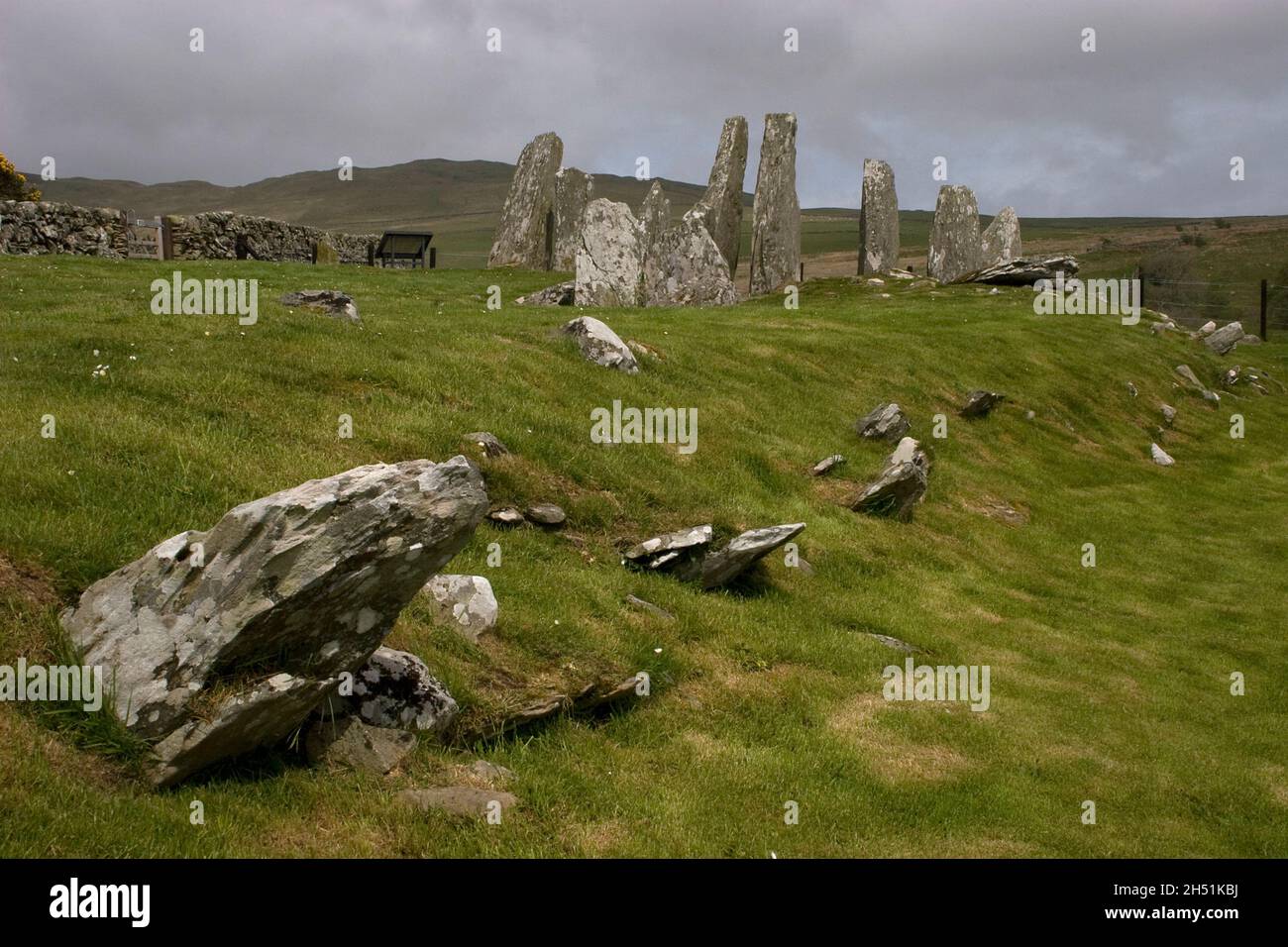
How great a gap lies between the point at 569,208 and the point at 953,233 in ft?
51.5

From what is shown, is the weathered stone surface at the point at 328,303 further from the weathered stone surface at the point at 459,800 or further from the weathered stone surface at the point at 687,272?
the weathered stone surface at the point at 687,272

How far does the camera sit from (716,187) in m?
39.9

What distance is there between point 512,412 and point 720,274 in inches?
692

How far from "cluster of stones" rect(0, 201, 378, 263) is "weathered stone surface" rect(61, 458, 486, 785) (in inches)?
Result: 999

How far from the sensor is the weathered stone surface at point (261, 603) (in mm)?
5930

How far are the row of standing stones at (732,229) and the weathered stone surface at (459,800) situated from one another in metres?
23.5

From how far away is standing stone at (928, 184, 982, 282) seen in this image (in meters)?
41.2

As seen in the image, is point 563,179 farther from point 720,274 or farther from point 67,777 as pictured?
point 67,777

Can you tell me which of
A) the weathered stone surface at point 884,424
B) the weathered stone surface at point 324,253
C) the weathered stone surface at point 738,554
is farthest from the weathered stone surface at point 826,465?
the weathered stone surface at point 324,253

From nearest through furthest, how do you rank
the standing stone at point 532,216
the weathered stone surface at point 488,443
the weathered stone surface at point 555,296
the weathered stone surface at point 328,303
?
the weathered stone surface at point 488,443, the weathered stone surface at point 328,303, the weathered stone surface at point 555,296, the standing stone at point 532,216

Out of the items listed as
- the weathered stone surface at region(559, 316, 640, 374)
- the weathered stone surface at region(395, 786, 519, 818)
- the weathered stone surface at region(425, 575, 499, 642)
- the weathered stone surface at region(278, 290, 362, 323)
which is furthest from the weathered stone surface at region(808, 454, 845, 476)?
the weathered stone surface at region(395, 786, 519, 818)

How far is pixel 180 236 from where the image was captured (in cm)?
3272

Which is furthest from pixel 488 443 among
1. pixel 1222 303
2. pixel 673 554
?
pixel 1222 303

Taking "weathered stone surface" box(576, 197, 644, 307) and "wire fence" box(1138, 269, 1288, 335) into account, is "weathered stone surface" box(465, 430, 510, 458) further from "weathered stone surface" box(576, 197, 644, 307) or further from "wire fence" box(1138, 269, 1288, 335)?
"wire fence" box(1138, 269, 1288, 335)
